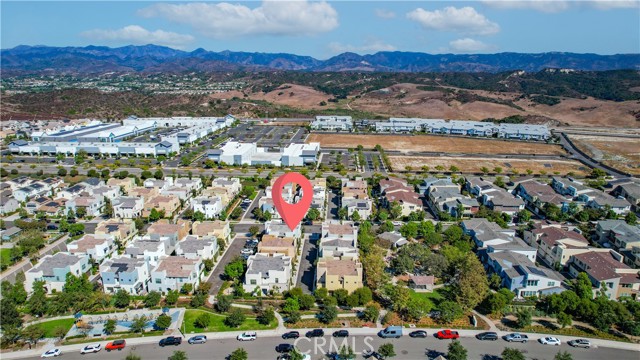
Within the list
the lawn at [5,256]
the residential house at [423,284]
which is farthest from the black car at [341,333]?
the lawn at [5,256]

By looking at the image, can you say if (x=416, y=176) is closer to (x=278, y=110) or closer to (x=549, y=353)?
(x=549, y=353)

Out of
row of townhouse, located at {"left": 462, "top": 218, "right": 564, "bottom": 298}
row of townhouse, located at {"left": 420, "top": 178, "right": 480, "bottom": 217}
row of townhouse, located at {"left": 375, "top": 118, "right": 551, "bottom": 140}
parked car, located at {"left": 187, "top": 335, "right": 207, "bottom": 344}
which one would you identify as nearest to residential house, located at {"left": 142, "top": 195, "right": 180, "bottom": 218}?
parked car, located at {"left": 187, "top": 335, "right": 207, "bottom": 344}

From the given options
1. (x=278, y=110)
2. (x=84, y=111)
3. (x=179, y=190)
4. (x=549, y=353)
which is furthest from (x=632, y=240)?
(x=84, y=111)

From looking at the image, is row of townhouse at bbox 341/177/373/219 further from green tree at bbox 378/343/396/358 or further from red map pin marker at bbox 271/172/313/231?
green tree at bbox 378/343/396/358

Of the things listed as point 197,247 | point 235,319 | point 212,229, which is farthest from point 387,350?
point 212,229

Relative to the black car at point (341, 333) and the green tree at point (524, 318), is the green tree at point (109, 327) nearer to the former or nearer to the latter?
the black car at point (341, 333)

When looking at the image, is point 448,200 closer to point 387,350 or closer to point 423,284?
point 423,284
